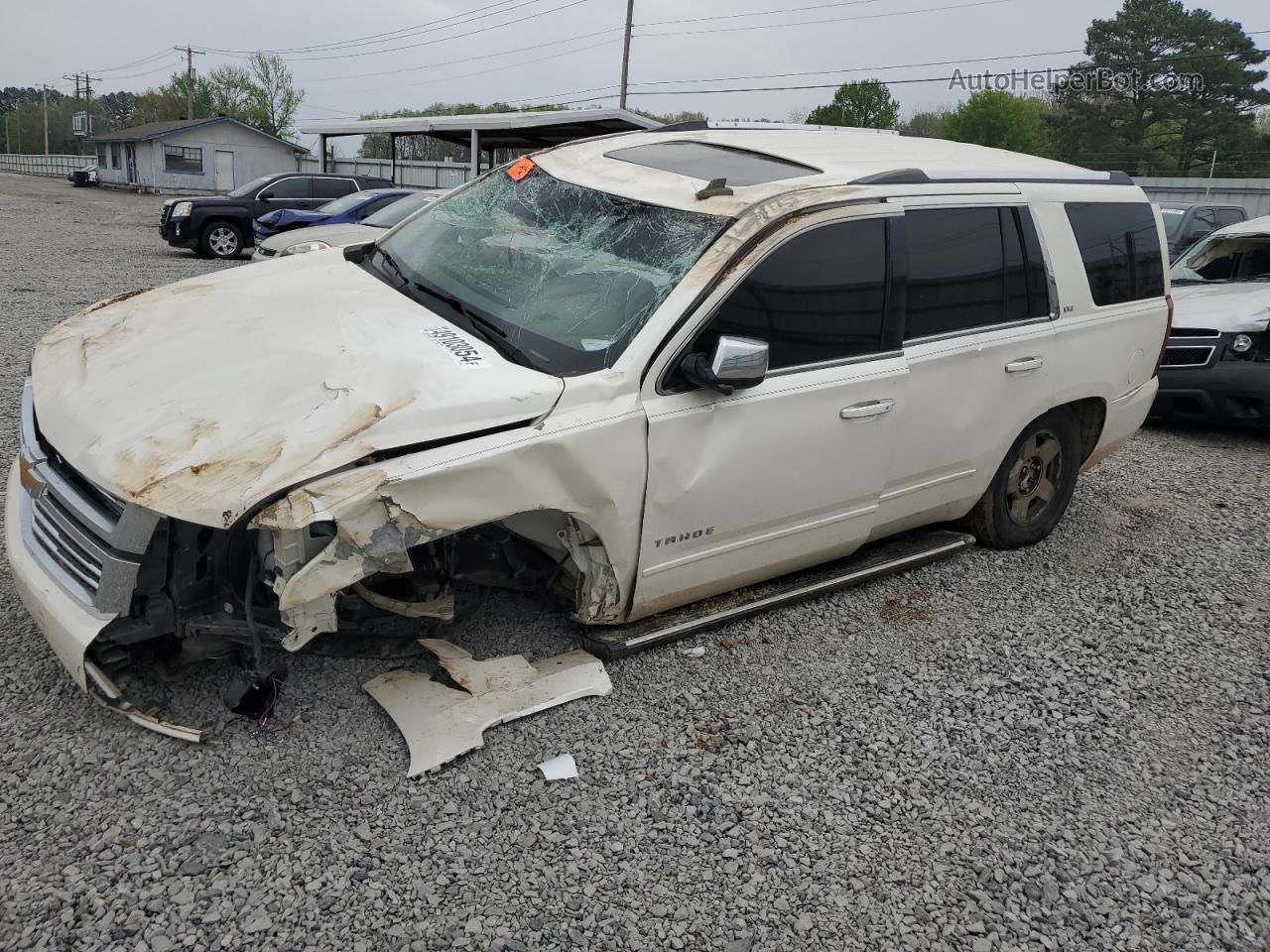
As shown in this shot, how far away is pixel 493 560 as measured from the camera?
3.79 meters

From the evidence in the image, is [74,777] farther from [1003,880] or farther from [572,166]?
[572,166]

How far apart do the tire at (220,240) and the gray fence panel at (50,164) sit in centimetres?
5190

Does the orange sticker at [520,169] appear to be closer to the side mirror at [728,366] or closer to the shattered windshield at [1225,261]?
the side mirror at [728,366]

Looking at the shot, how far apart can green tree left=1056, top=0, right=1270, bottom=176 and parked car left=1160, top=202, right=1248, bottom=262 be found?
30822 mm

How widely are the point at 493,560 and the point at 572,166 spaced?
5.97 ft

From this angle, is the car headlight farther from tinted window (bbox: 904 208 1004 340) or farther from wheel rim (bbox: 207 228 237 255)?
tinted window (bbox: 904 208 1004 340)

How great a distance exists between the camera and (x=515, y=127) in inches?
822

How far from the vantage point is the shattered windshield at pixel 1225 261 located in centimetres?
839

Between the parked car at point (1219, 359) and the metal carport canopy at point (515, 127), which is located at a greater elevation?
the metal carport canopy at point (515, 127)

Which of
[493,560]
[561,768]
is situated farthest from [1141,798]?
[493,560]

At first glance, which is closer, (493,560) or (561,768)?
(561,768)

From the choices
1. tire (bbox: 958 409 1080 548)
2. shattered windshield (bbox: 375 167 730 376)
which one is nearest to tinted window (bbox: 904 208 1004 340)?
tire (bbox: 958 409 1080 548)

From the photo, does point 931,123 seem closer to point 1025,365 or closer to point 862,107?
point 862,107

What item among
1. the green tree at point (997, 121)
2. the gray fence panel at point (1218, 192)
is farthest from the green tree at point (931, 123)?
the gray fence panel at point (1218, 192)
